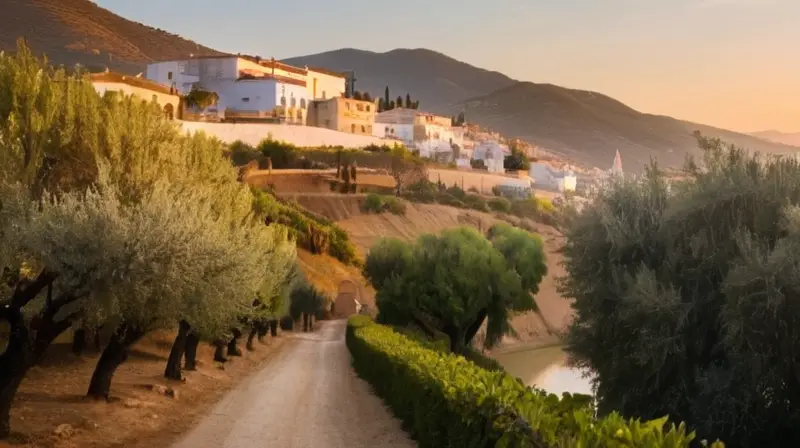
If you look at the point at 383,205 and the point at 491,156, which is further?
the point at 491,156

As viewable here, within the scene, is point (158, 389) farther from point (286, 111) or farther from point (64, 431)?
point (286, 111)

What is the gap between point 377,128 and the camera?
453 feet

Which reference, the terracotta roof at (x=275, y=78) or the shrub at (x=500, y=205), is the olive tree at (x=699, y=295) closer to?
the shrub at (x=500, y=205)

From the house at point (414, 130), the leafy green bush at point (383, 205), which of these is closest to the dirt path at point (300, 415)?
the leafy green bush at point (383, 205)

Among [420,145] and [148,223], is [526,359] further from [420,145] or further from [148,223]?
[420,145]

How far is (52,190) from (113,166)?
5.75 ft

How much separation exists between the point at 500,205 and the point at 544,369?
62903 mm

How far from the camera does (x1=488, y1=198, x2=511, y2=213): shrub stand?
4432 inches

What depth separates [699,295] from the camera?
16.8m

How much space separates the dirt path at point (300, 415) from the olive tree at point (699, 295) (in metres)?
5.09

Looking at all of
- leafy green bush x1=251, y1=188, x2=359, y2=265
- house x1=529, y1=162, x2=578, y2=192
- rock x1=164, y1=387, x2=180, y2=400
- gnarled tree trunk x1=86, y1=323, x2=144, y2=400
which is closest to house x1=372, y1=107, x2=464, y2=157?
house x1=529, y1=162, x2=578, y2=192

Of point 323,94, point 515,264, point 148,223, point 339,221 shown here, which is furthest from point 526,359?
point 323,94

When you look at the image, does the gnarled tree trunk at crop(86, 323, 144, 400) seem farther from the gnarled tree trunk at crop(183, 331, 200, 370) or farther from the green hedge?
the gnarled tree trunk at crop(183, 331, 200, 370)

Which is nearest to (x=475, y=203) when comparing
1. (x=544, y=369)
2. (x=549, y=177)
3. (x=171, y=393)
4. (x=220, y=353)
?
(x=549, y=177)
